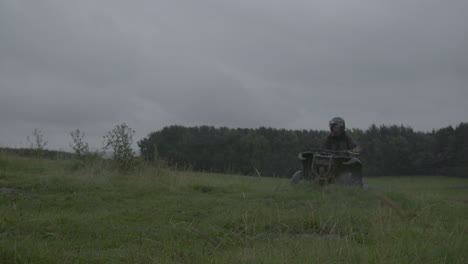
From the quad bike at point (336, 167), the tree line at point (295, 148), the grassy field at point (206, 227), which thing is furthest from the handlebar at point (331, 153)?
the tree line at point (295, 148)

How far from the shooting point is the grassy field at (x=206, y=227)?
3.11 meters

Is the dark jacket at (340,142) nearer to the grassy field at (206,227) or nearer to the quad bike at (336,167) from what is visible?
the quad bike at (336,167)

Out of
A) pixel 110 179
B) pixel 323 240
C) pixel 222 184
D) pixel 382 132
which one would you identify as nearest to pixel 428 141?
pixel 382 132

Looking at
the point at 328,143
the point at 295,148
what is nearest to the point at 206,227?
the point at 328,143

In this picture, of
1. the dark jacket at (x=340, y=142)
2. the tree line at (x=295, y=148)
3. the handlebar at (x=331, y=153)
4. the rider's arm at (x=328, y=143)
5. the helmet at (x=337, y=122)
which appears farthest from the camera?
the tree line at (x=295, y=148)

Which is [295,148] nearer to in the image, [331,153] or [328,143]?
[328,143]

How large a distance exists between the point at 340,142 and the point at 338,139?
0.31 feet

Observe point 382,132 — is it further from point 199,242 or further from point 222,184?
point 199,242

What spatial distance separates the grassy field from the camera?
10.2 feet

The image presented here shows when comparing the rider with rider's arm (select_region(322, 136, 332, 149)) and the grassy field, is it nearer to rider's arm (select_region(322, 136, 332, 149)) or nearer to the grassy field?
rider's arm (select_region(322, 136, 332, 149))

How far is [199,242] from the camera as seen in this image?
156 inches

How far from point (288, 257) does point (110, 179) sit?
7.03m

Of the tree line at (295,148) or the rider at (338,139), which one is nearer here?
the rider at (338,139)

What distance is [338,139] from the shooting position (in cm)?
1080
